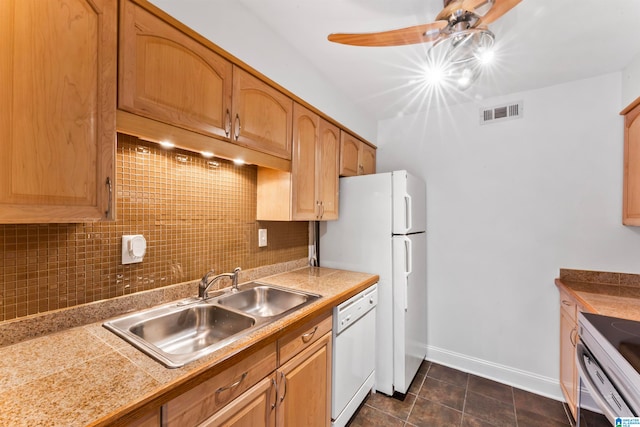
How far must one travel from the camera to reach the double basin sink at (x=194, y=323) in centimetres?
112

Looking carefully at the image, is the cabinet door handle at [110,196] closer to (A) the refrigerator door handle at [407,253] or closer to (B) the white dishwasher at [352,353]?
(B) the white dishwasher at [352,353]

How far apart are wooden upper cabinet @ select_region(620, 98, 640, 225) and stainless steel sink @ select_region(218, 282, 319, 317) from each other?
220cm

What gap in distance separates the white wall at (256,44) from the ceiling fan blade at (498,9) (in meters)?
1.05

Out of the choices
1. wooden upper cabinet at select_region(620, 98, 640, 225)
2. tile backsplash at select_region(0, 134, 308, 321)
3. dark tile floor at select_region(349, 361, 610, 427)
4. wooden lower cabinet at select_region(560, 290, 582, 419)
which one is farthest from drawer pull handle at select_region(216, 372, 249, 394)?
wooden upper cabinet at select_region(620, 98, 640, 225)

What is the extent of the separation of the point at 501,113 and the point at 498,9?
1528 mm

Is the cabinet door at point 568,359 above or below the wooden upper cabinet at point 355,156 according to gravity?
below

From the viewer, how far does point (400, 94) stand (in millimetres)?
2348

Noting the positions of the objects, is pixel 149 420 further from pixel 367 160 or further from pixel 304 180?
pixel 367 160

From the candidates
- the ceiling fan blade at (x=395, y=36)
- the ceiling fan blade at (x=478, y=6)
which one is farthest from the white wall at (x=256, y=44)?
the ceiling fan blade at (x=478, y=6)

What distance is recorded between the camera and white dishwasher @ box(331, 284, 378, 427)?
1635mm

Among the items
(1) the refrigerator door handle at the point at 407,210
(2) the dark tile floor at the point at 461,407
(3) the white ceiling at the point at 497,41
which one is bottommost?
(2) the dark tile floor at the point at 461,407

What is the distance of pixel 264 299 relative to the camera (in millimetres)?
1746

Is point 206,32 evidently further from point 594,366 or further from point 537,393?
point 537,393

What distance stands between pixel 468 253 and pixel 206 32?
8.28 feet
